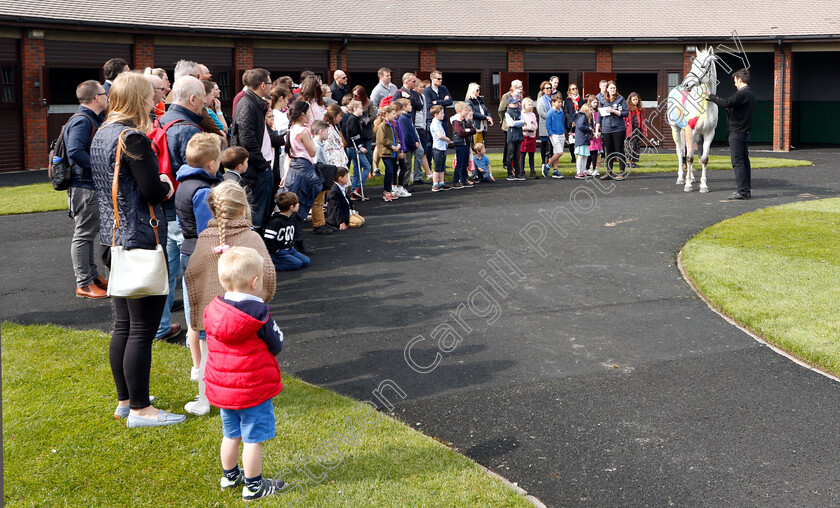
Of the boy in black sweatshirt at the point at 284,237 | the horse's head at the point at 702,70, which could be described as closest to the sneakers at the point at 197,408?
the boy in black sweatshirt at the point at 284,237

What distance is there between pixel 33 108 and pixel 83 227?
49.8 feet

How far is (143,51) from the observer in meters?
23.1

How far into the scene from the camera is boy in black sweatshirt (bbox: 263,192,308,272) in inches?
373

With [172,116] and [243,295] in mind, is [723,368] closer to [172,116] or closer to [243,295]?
[243,295]

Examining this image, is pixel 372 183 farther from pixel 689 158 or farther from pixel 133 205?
pixel 133 205

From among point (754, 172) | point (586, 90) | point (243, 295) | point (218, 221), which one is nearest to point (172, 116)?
point (218, 221)

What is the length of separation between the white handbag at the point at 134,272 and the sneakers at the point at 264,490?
1502 millimetres

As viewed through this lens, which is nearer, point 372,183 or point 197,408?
point 197,408

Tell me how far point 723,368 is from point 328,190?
280 inches

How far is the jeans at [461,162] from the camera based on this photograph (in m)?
16.5

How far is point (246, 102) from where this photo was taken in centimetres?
900

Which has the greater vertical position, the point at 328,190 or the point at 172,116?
the point at 172,116

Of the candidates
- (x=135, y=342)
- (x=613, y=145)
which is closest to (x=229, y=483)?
(x=135, y=342)

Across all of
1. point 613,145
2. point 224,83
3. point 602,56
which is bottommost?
point 613,145
